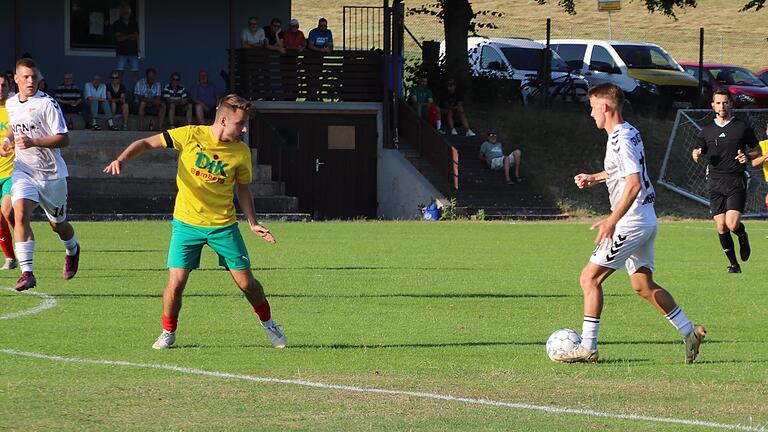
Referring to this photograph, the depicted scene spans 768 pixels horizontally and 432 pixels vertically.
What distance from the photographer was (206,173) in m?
10.1

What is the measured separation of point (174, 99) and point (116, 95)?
1348 millimetres

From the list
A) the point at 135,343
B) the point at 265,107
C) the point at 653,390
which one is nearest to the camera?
the point at 653,390

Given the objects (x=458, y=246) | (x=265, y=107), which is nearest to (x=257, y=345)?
(x=458, y=246)

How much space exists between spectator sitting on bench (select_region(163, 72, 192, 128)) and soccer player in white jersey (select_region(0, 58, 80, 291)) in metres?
18.0

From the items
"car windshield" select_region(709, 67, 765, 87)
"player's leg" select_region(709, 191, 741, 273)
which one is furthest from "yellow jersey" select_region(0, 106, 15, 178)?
"car windshield" select_region(709, 67, 765, 87)

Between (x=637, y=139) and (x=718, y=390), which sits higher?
(x=637, y=139)

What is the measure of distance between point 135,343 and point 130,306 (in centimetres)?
250

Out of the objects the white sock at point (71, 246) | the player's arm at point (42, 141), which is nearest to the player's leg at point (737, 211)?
the white sock at point (71, 246)

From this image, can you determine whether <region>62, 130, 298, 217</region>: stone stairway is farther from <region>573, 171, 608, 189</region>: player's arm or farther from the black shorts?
<region>573, 171, 608, 189</region>: player's arm

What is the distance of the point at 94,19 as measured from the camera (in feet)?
116

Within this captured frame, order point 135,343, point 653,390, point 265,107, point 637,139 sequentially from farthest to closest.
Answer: point 265,107, point 135,343, point 637,139, point 653,390

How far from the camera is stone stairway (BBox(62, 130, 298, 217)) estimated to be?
29406 mm

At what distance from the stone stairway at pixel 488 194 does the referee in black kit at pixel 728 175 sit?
1409 cm

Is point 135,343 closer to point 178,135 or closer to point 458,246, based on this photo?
point 178,135
